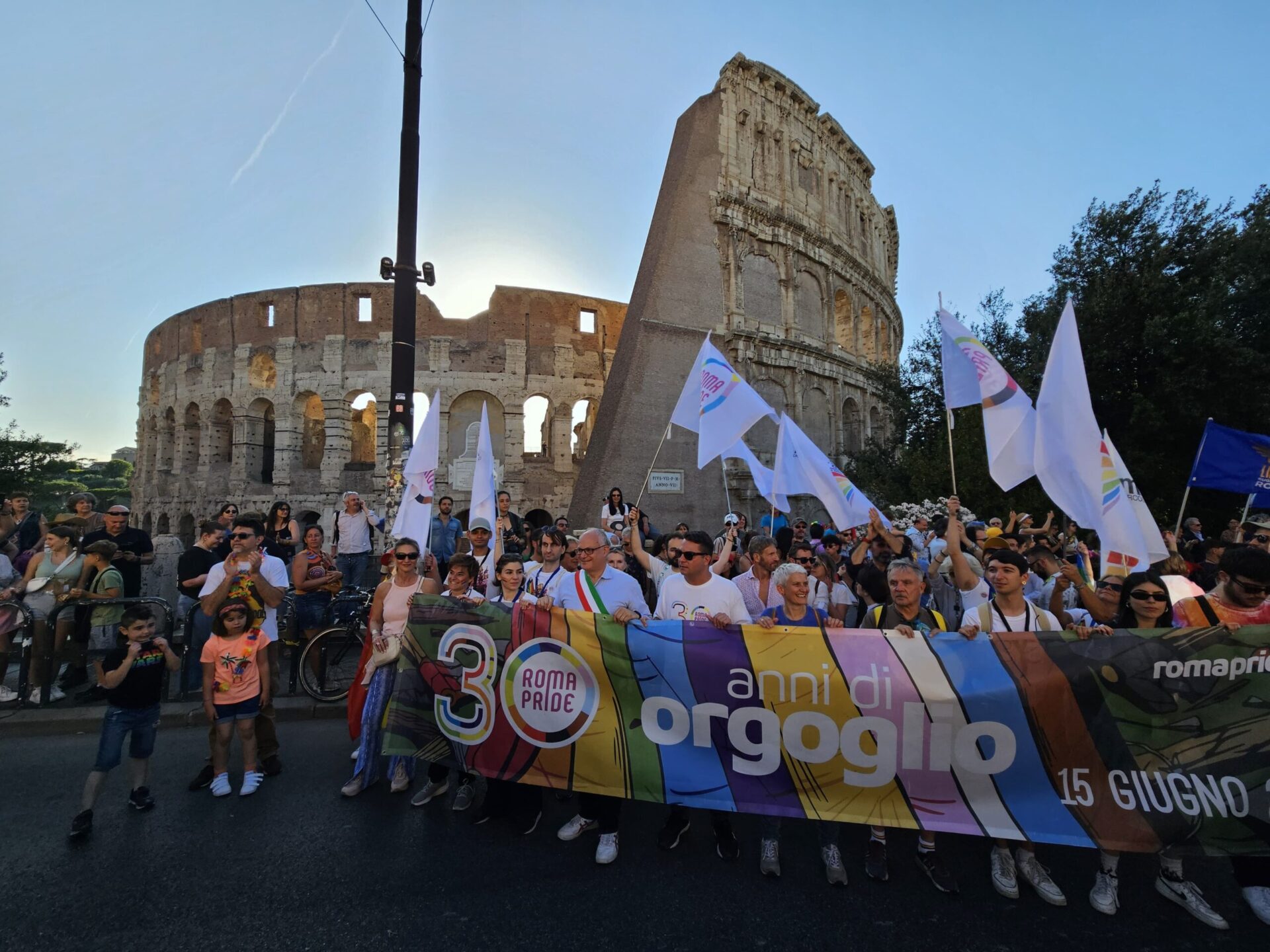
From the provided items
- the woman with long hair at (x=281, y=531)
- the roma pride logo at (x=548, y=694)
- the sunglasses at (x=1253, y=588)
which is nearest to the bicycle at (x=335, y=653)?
the woman with long hair at (x=281, y=531)

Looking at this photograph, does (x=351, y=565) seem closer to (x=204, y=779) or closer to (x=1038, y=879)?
(x=204, y=779)

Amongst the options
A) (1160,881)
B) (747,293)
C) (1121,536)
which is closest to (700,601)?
(1160,881)

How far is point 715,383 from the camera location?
8.20m

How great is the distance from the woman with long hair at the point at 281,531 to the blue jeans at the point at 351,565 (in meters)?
0.62

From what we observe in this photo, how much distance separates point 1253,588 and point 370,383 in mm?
27114

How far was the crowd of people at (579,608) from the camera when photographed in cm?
346

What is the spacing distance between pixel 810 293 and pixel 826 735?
24.5 meters

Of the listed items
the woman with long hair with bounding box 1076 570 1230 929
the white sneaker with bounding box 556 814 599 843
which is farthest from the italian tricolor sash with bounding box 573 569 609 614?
the woman with long hair with bounding box 1076 570 1230 929

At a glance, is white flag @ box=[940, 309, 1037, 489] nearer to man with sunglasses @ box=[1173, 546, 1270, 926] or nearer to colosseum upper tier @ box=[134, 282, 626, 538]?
man with sunglasses @ box=[1173, 546, 1270, 926]

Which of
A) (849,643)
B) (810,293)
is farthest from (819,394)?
(849,643)

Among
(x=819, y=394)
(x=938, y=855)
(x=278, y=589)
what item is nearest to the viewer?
(x=938, y=855)

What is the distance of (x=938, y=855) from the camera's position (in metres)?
3.34

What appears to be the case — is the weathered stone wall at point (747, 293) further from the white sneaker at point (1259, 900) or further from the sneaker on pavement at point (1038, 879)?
the white sneaker at point (1259, 900)

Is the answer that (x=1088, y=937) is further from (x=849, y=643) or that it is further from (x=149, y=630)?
(x=149, y=630)
